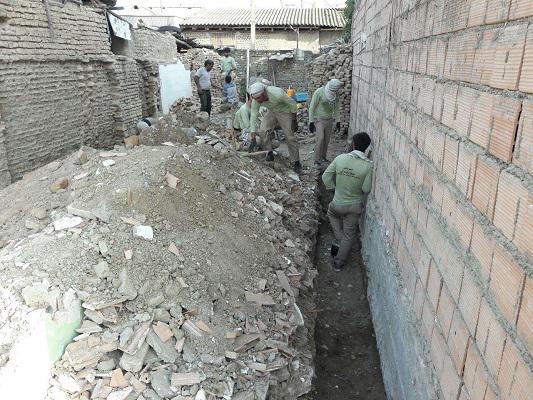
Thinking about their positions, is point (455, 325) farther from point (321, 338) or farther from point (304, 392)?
point (321, 338)

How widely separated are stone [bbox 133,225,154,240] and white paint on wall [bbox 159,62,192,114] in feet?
30.1

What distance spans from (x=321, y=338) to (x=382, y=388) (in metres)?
0.86

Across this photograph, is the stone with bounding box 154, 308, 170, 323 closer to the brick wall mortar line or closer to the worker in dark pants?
the brick wall mortar line

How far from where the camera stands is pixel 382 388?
3633 millimetres

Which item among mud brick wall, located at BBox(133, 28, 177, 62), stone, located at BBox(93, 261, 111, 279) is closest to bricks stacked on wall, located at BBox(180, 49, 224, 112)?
mud brick wall, located at BBox(133, 28, 177, 62)

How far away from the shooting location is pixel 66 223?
3.72 metres

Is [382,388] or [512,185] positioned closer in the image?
[512,185]

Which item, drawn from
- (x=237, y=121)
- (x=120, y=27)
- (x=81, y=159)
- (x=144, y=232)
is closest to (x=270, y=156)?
(x=237, y=121)

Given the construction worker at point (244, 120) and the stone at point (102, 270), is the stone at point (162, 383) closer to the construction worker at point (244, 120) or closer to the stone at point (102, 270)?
the stone at point (102, 270)

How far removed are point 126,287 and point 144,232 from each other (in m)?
0.66

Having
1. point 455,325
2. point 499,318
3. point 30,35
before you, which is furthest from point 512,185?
point 30,35

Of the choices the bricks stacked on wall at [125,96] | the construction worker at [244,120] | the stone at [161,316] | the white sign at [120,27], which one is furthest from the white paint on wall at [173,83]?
the stone at [161,316]

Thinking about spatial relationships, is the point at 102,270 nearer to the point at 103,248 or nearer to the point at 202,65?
the point at 103,248

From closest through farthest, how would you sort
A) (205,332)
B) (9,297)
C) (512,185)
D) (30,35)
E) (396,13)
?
1. (512,185)
2. (9,297)
3. (205,332)
4. (396,13)
5. (30,35)
